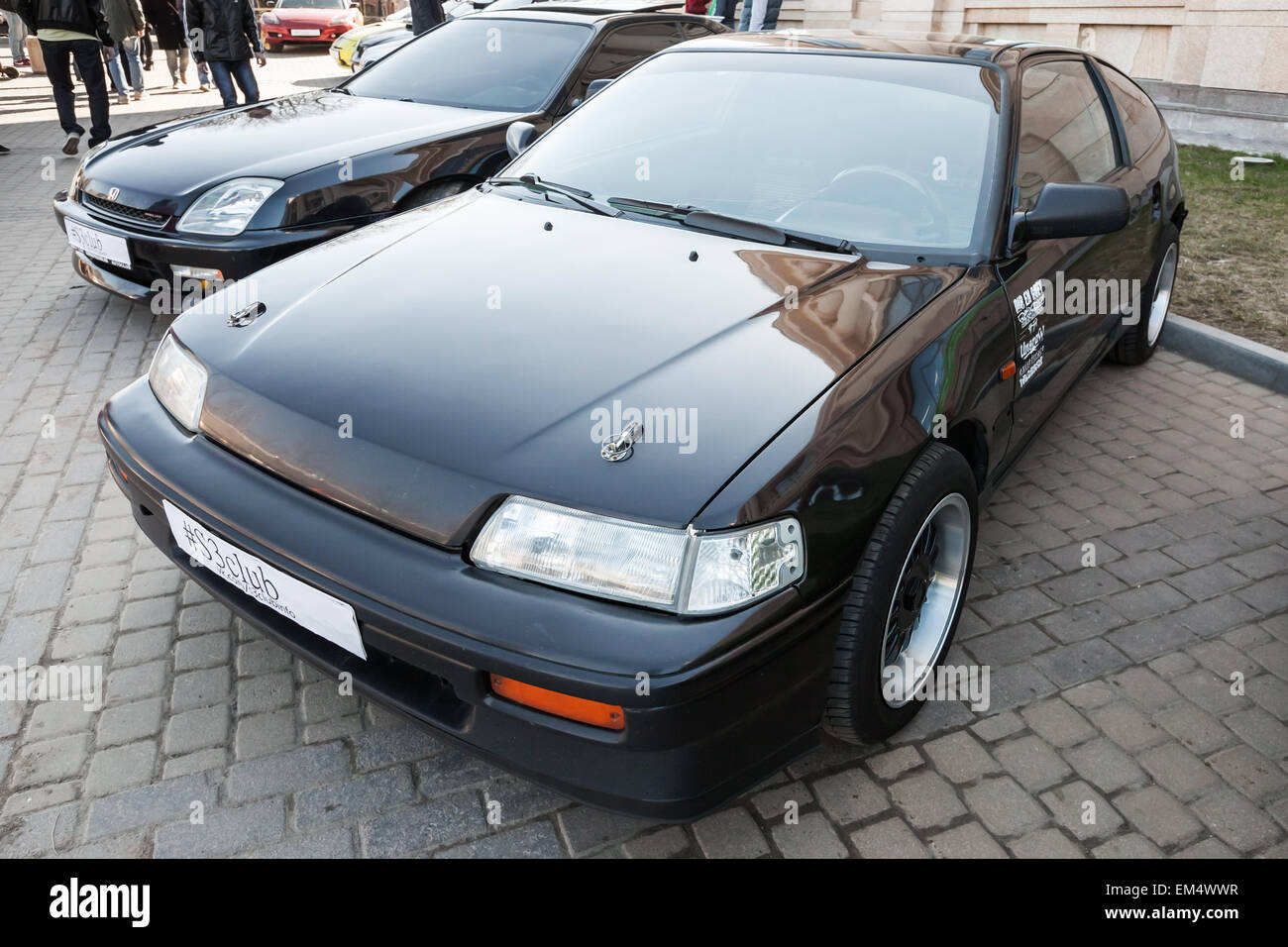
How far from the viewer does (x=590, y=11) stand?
554cm

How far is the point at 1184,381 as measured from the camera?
445cm

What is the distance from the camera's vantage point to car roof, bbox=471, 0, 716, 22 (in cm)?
543

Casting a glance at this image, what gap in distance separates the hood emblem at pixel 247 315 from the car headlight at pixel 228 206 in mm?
1991

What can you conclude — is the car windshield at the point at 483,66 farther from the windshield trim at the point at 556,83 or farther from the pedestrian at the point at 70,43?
the pedestrian at the point at 70,43

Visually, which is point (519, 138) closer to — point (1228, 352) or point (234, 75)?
point (1228, 352)

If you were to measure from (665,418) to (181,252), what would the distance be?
3.17 meters

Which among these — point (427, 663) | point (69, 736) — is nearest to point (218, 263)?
point (69, 736)

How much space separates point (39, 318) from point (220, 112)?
1.46 metres

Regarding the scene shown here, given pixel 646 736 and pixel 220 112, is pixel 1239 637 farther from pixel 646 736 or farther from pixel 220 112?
pixel 220 112

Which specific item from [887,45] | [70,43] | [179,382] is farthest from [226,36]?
[179,382]

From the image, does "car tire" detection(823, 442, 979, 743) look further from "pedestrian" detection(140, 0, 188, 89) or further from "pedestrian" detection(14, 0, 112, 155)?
"pedestrian" detection(140, 0, 188, 89)

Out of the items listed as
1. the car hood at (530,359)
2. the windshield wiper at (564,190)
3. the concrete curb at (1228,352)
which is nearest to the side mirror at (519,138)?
the windshield wiper at (564,190)

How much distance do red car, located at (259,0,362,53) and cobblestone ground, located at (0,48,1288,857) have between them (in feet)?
66.7

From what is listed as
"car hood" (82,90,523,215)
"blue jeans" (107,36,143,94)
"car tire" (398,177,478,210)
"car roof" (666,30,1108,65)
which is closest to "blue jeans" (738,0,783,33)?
"car hood" (82,90,523,215)
